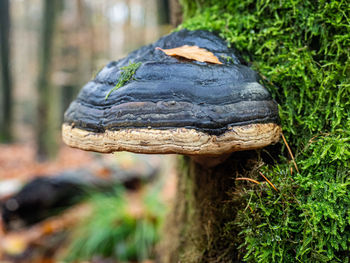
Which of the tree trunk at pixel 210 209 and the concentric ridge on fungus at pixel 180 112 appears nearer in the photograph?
the concentric ridge on fungus at pixel 180 112

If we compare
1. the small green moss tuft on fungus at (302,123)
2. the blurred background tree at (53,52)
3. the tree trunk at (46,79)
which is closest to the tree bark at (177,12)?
the blurred background tree at (53,52)

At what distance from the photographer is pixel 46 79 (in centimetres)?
938

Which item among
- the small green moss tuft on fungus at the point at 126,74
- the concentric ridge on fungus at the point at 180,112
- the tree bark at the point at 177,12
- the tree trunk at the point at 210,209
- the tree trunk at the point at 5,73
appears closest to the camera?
the concentric ridge on fungus at the point at 180,112

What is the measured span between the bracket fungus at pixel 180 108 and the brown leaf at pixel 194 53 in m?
0.01

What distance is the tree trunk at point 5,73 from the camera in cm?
1384

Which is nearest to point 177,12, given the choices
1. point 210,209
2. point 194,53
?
point 194,53

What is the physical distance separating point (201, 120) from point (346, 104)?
76cm

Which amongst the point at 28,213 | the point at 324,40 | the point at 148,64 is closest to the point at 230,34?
the point at 324,40

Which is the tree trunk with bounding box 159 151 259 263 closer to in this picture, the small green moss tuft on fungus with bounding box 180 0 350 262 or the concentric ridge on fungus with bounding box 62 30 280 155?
the small green moss tuft on fungus with bounding box 180 0 350 262

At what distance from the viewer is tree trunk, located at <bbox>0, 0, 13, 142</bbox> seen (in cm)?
1384

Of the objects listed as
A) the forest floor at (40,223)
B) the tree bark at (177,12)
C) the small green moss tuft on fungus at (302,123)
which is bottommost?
the forest floor at (40,223)

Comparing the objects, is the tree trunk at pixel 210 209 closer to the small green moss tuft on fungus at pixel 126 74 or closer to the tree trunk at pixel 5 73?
the small green moss tuft on fungus at pixel 126 74

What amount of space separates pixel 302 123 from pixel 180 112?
0.69 meters

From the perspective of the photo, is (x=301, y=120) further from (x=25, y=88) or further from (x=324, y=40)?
(x=25, y=88)
